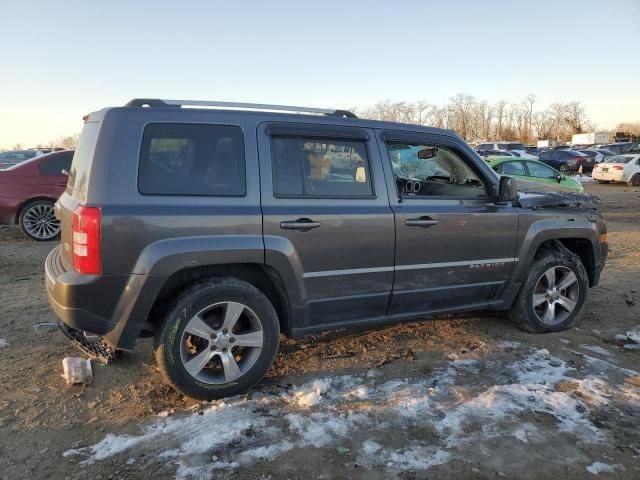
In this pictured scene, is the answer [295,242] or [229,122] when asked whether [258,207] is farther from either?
[229,122]

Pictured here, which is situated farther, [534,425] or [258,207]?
[258,207]

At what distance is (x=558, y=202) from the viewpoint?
4629 millimetres

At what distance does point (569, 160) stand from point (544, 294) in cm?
3063

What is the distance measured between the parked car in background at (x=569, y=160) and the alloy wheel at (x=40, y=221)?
2871 centimetres

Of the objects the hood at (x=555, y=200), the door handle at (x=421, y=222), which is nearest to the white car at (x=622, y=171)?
the hood at (x=555, y=200)

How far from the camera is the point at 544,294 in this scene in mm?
4664

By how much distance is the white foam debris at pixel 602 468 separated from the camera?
2.66 meters

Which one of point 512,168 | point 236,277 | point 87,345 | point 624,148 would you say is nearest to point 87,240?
point 236,277

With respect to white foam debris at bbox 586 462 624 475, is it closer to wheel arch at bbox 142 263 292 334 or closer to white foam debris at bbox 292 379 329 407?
white foam debris at bbox 292 379 329 407

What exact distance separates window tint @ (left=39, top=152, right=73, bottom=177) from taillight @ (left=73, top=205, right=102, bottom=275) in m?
6.57

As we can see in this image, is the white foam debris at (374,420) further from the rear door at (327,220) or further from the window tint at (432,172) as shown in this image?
the window tint at (432,172)

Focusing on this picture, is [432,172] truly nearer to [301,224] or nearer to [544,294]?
[544,294]

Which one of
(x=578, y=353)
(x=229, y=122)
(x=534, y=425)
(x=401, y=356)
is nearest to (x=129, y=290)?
(x=229, y=122)

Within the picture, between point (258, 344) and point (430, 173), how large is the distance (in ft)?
8.25
